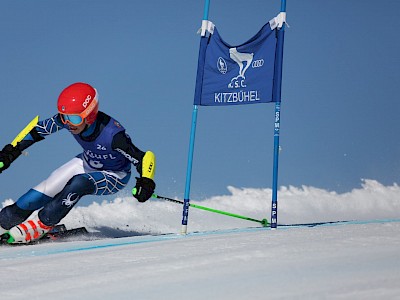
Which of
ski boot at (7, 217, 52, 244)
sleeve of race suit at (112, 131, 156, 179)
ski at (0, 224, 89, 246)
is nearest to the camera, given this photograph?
sleeve of race suit at (112, 131, 156, 179)

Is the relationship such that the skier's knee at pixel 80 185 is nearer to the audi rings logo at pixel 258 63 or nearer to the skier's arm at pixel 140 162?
the skier's arm at pixel 140 162

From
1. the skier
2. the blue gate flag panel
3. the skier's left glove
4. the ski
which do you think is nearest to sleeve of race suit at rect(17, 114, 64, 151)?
the skier

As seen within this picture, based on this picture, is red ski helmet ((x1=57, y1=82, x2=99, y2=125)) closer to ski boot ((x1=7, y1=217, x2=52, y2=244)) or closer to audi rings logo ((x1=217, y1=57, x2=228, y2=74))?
ski boot ((x1=7, y1=217, x2=52, y2=244))

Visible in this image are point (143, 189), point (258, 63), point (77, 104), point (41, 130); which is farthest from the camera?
point (41, 130)

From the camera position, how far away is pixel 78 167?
5.27 m

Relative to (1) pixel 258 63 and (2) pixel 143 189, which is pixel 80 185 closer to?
(2) pixel 143 189

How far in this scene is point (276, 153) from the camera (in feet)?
15.6

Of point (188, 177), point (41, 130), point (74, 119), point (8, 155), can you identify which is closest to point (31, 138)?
point (41, 130)

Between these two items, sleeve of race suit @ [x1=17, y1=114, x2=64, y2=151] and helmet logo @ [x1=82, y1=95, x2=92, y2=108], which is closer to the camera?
helmet logo @ [x1=82, y1=95, x2=92, y2=108]

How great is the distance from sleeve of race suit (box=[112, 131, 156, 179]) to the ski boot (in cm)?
82

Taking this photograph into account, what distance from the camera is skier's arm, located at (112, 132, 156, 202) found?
454cm

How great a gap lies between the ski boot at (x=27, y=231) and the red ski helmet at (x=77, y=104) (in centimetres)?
80

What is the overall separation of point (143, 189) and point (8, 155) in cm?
124

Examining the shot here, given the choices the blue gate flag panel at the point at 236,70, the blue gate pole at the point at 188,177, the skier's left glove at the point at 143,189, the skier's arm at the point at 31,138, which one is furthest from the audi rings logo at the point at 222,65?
the skier's arm at the point at 31,138
